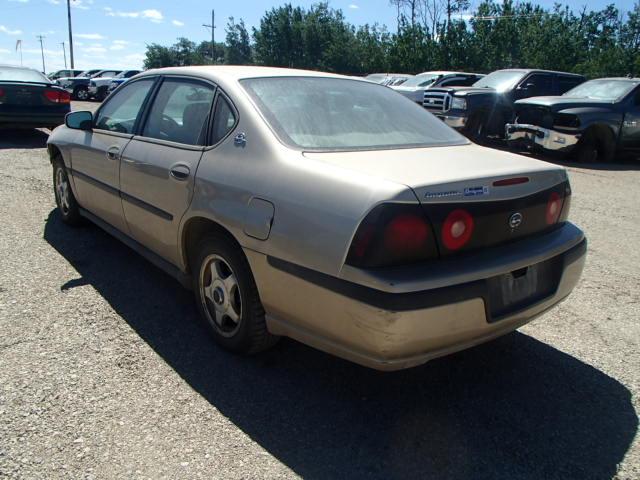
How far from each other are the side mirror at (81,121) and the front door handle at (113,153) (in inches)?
24.5

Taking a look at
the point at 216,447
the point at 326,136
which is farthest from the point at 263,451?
the point at 326,136

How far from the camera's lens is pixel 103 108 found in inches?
177

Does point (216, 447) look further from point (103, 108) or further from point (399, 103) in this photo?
point (103, 108)

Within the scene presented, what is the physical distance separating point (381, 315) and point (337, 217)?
435 millimetres

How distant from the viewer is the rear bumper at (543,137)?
1031 cm

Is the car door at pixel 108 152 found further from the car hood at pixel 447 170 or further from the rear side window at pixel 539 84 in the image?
the rear side window at pixel 539 84

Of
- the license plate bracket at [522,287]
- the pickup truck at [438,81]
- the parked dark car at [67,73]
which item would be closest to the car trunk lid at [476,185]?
the license plate bracket at [522,287]

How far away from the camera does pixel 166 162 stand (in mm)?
3295

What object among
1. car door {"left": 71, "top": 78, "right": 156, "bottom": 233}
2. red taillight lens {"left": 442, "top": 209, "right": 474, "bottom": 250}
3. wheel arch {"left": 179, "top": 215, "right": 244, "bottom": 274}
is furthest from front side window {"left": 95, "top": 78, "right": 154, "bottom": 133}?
red taillight lens {"left": 442, "top": 209, "right": 474, "bottom": 250}

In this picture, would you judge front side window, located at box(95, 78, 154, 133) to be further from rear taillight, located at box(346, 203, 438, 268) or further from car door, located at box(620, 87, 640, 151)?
car door, located at box(620, 87, 640, 151)

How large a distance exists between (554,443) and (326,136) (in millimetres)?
1810

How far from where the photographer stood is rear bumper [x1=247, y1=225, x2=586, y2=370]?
85.0 inches

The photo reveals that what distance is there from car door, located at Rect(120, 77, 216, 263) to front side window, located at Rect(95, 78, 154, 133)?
0.24 meters

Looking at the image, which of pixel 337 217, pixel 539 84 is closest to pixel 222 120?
pixel 337 217
